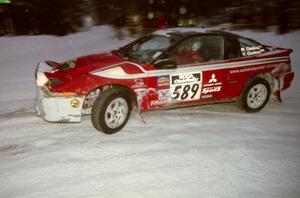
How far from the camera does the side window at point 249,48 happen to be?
6064mm

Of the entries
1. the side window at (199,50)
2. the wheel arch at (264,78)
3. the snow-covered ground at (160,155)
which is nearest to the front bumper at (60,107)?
the snow-covered ground at (160,155)

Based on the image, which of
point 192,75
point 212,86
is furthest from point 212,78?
point 192,75

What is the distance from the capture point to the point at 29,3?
15.7 m

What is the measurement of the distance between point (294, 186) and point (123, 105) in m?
2.66

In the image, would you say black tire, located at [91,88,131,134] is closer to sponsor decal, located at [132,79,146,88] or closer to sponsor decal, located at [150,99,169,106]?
sponsor decal, located at [132,79,146,88]

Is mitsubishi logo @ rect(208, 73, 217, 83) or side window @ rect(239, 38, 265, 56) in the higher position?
side window @ rect(239, 38, 265, 56)

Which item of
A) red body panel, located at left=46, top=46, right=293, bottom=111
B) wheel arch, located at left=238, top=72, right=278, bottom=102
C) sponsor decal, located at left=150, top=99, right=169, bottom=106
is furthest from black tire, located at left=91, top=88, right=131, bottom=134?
wheel arch, located at left=238, top=72, right=278, bottom=102

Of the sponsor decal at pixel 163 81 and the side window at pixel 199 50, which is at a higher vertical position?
the side window at pixel 199 50

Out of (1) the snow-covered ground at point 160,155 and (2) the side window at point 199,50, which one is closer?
(1) the snow-covered ground at point 160,155

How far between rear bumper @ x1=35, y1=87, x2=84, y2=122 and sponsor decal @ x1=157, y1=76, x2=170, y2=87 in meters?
1.24

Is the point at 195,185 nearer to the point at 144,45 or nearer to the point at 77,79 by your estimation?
the point at 77,79

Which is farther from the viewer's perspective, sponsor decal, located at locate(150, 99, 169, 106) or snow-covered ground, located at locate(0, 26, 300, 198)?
sponsor decal, located at locate(150, 99, 169, 106)

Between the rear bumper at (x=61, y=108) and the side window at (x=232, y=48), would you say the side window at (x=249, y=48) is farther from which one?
the rear bumper at (x=61, y=108)

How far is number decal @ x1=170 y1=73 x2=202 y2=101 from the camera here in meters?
5.33
